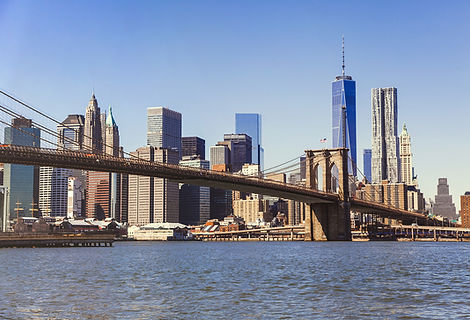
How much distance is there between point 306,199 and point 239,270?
62.6 m

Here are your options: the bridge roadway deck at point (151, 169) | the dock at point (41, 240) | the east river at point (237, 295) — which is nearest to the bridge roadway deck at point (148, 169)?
the bridge roadway deck at point (151, 169)

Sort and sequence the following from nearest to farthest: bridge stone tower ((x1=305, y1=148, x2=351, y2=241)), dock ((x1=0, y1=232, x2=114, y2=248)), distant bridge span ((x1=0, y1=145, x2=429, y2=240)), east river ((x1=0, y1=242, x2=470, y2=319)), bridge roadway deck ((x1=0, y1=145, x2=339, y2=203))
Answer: east river ((x1=0, y1=242, x2=470, y2=319)) → bridge roadway deck ((x1=0, y1=145, x2=339, y2=203)) → distant bridge span ((x1=0, y1=145, x2=429, y2=240)) → dock ((x1=0, y1=232, x2=114, y2=248)) → bridge stone tower ((x1=305, y1=148, x2=351, y2=241))

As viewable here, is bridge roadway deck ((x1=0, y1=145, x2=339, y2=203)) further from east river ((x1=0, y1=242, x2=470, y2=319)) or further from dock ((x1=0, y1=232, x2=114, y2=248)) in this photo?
east river ((x1=0, y1=242, x2=470, y2=319))

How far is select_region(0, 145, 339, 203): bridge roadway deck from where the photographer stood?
216 feet

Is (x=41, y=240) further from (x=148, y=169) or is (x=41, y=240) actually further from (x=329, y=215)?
(x=329, y=215)

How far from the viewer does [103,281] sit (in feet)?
104

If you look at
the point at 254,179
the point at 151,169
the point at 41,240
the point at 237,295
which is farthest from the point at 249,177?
the point at 237,295

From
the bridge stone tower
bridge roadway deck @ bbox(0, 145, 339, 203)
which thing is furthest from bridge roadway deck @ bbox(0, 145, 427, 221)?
the bridge stone tower

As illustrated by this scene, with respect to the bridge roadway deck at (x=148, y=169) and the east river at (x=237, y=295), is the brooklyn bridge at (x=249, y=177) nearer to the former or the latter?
the bridge roadway deck at (x=148, y=169)

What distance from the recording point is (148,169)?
79.4 m

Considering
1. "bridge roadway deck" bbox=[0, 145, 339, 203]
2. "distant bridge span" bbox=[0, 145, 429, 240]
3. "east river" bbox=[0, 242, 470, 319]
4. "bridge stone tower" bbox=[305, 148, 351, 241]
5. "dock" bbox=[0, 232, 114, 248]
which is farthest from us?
"bridge stone tower" bbox=[305, 148, 351, 241]

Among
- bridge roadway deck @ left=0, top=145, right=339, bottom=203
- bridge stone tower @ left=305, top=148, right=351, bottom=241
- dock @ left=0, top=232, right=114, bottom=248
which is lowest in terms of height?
dock @ left=0, top=232, right=114, bottom=248

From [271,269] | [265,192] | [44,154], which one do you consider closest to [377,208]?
[265,192]

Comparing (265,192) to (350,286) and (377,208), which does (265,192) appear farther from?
(350,286)
